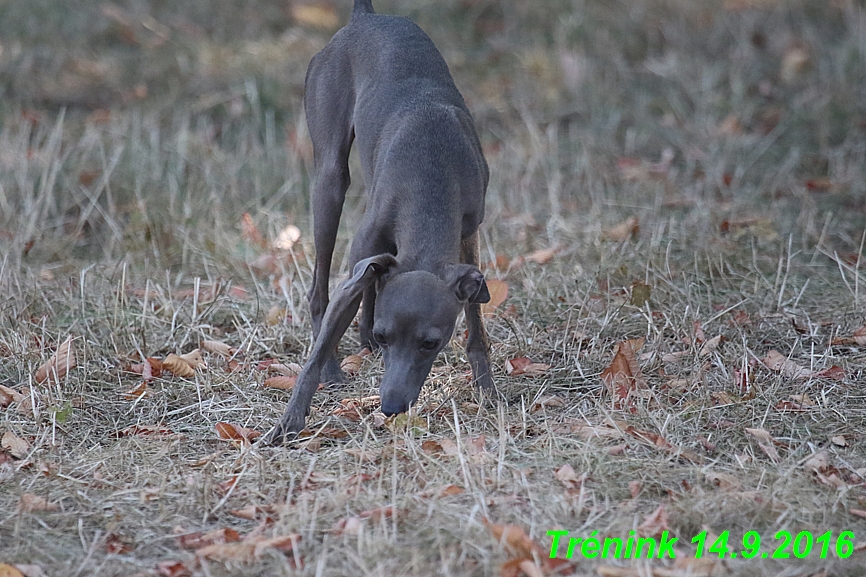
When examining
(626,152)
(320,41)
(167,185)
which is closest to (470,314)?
(167,185)

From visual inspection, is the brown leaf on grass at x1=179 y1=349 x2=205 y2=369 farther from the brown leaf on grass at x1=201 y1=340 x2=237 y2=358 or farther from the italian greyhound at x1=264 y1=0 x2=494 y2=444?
the italian greyhound at x1=264 y1=0 x2=494 y2=444

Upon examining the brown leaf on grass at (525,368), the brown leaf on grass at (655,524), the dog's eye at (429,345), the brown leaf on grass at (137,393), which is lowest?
the brown leaf on grass at (137,393)

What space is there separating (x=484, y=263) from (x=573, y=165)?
2226 mm

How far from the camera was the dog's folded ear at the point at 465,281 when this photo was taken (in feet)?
13.7

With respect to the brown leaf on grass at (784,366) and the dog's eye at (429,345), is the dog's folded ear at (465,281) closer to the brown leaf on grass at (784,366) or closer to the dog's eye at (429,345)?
the dog's eye at (429,345)

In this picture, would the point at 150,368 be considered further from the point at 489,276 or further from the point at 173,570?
the point at 489,276

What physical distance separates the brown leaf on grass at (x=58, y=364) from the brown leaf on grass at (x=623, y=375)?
7.86 feet

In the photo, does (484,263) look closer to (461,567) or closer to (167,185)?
(167,185)

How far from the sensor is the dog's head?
13.2 feet

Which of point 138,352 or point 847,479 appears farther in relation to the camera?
point 138,352

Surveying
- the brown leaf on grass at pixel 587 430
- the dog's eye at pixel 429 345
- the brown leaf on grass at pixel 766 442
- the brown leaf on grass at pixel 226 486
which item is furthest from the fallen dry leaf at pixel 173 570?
the brown leaf on grass at pixel 766 442

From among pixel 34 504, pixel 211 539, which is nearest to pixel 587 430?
pixel 211 539

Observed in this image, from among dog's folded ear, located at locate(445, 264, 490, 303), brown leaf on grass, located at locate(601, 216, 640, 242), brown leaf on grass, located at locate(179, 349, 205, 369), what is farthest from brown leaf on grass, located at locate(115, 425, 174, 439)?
brown leaf on grass, located at locate(601, 216, 640, 242)

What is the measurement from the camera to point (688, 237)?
254 inches
